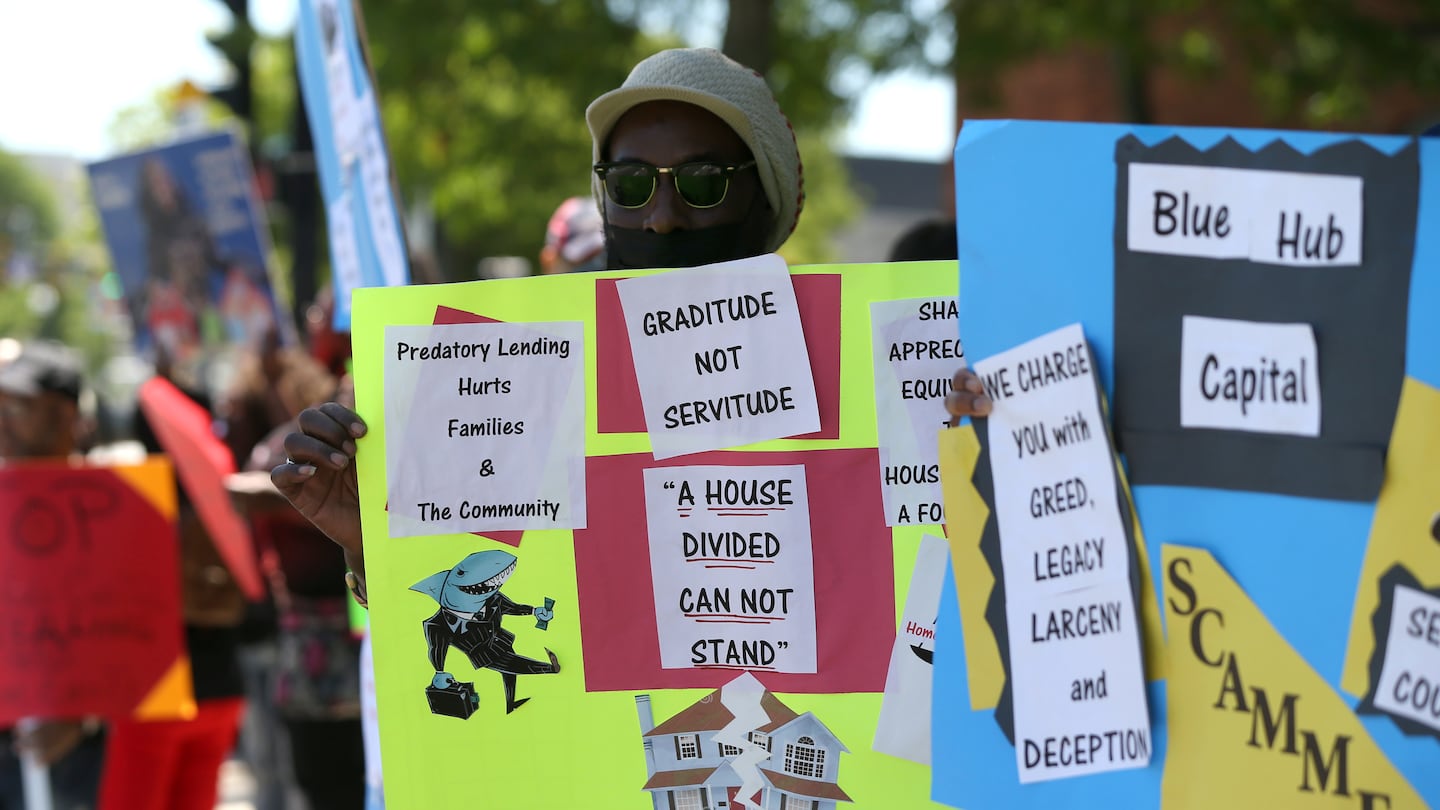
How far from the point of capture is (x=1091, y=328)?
1.67 metres

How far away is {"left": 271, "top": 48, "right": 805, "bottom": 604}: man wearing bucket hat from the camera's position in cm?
229

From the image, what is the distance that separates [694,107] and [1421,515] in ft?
4.29

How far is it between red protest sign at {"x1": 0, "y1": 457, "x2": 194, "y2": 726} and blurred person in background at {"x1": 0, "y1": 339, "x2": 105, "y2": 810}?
0.11m

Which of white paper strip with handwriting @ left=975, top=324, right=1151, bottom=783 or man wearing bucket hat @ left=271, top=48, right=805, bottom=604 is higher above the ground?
man wearing bucket hat @ left=271, top=48, right=805, bottom=604

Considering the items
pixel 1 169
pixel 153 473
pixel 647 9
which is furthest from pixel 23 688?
pixel 1 169

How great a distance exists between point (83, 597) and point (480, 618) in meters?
3.14

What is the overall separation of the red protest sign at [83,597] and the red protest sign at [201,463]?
9.3 inches

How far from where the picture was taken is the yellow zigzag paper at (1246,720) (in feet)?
4.99

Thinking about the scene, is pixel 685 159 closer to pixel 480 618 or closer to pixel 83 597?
pixel 480 618

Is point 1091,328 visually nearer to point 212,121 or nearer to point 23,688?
point 23,688

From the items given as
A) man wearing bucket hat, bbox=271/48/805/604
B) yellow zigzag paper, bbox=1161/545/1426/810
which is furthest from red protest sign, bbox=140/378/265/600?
yellow zigzag paper, bbox=1161/545/1426/810

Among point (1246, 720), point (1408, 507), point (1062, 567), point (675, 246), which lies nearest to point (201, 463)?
point (675, 246)

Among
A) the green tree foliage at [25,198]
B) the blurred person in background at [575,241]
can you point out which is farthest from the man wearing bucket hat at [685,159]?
the green tree foliage at [25,198]

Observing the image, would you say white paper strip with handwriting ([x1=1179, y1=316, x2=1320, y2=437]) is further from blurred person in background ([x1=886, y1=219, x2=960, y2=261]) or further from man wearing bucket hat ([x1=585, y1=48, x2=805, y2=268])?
blurred person in background ([x1=886, y1=219, x2=960, y2=261])
